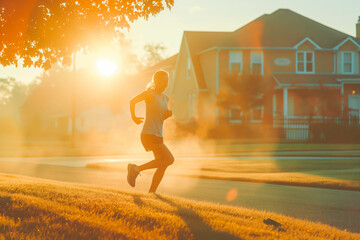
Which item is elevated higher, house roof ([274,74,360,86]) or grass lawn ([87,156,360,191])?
house roof ([274,74,360,86])

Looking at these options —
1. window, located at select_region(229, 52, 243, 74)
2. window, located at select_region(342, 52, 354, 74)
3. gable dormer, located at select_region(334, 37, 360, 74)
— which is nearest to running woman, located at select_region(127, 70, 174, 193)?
window, located at select_region(229, 52, 243, 74)

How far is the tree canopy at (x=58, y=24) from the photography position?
30.7 ft

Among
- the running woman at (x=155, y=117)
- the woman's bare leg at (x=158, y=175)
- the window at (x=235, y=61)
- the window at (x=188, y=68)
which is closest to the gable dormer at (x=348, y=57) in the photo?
the window at (x=235, y=61)

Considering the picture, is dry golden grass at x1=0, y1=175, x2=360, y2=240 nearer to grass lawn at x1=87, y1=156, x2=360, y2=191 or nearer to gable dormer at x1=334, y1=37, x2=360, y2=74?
grass lawn at x1=87, y1=156, x2=360, y2=191

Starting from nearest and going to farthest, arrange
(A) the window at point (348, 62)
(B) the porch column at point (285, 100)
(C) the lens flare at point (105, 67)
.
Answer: (B) the porch column at point (285, 100) → (A) the window at point (348, 62) → (C) the lens flare at point (105, 67)

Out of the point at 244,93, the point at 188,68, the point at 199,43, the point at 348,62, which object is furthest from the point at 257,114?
the point at 199,43

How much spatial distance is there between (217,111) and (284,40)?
24.8ft

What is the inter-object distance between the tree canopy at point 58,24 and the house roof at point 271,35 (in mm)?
30660

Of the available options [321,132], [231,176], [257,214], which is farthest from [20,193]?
[321,132]

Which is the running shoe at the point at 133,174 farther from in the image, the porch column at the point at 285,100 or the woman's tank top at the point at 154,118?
the porch column at the point at 285,100

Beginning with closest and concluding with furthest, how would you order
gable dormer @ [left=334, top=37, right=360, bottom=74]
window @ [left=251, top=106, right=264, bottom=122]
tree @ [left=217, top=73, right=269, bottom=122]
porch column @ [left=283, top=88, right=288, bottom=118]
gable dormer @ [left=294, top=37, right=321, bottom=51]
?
1. tree @ [left=217, top=73, right=269, bottom=122]
2. porch column @ [left=283, top=88, right=288, bottom=118]
3. gable dormer @ [left=294, top=37, right=321, bottom=51]
4. window @ [left=251, top=106, right=264, bottom=122]
5. gable dormer @ [left=334, top=37, right=360, bottom=74]

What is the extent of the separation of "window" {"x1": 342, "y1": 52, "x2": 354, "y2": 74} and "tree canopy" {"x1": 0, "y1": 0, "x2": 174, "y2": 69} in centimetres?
3384

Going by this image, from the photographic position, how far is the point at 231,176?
588 inches

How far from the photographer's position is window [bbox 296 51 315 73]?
134 ft
